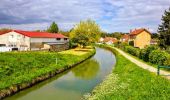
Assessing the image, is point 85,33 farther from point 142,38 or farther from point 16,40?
point 16,40

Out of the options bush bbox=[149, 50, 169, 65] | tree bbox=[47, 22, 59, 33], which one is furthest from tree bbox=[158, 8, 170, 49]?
tree bbox=[47, 22, 59, 33]

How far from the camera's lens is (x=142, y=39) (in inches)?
3718

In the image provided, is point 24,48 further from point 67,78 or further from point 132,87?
point 132,87

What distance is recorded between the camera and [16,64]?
33.0 meters

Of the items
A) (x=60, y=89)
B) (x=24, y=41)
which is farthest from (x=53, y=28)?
(x=60, y=89)

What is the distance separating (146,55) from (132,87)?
23784mm

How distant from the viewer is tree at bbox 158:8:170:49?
202 ft

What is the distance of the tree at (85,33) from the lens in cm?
8994

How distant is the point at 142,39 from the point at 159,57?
198 feet

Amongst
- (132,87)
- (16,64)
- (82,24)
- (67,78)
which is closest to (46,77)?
(67,78)

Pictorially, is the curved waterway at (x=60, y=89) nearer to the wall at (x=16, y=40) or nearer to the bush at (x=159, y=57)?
the bush at (x=159, y=57)

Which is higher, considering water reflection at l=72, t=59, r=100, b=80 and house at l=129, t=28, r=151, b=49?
house at l=129, t=28, r=151, b=49

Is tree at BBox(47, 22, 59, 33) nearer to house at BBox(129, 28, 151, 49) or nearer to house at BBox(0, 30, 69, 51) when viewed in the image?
house at BBox(129, 28, 151, 49)

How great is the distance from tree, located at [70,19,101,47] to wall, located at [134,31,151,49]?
47.3 feet
